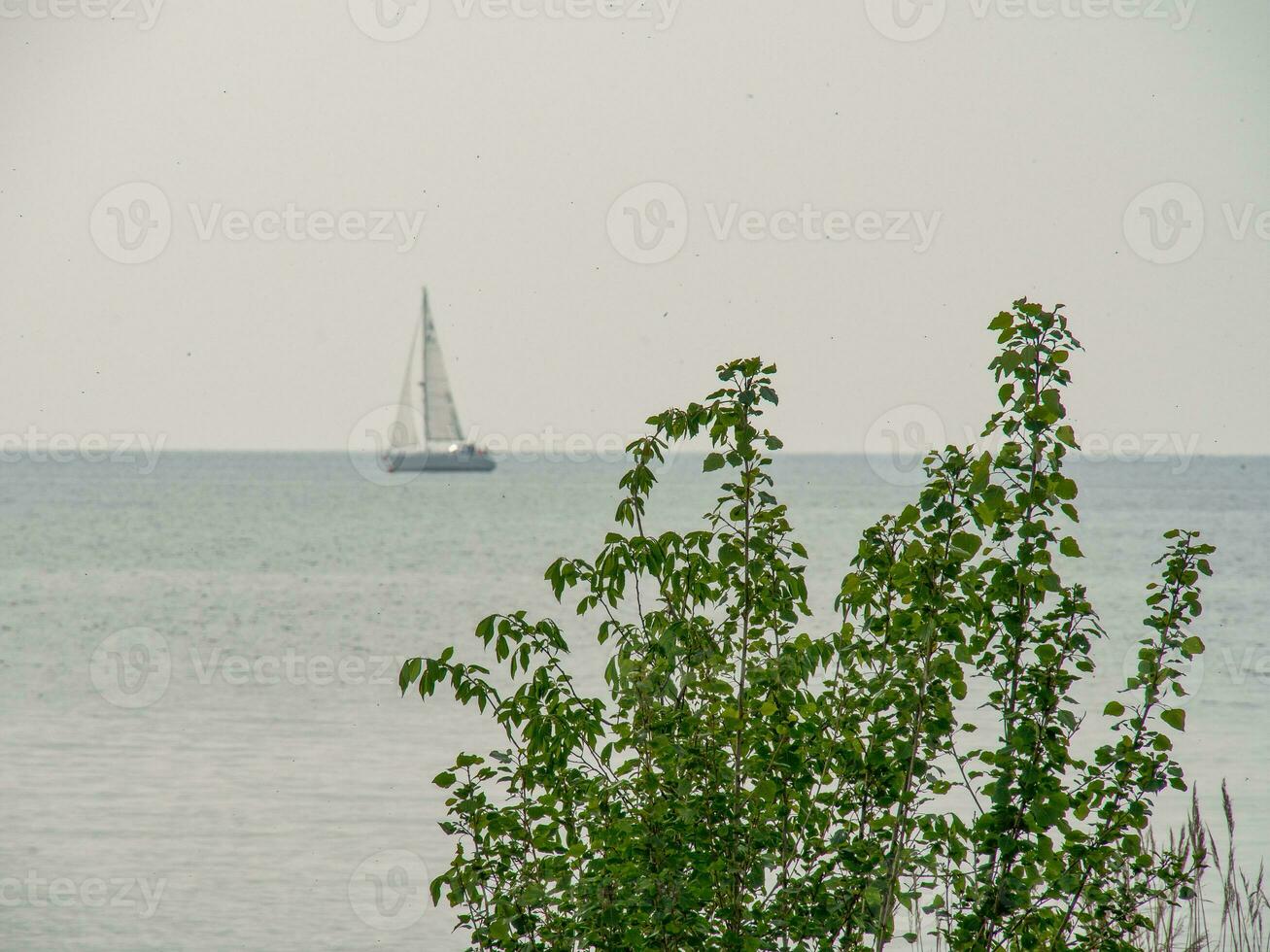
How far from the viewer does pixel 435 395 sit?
87000 millimetres

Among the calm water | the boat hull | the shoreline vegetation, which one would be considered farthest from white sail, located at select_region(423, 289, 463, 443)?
the shoreline vegetation

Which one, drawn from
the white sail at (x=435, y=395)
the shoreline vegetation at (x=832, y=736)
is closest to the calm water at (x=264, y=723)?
the shoreline vegetation at (x=832, y=736)

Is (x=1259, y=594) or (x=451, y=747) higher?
(x=1259, y=594)

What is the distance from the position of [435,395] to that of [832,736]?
3320 inches

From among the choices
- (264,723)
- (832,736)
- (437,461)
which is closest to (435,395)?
(437,461)

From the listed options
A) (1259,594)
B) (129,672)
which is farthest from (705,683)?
(1259,594)

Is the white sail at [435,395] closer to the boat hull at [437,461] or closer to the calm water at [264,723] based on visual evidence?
the boat hull at [437,461]

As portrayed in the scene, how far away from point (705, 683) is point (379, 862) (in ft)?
21.6

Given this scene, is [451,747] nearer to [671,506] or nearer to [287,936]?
[287,936]

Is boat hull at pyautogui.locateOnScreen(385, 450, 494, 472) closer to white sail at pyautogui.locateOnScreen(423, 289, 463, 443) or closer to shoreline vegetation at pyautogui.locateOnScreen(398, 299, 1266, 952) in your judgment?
white sail at pyautogui.locateOnScreen(423, 289, 463, 443)

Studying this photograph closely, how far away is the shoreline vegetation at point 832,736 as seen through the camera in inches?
134

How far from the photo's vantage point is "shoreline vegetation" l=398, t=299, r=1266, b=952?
341 cm

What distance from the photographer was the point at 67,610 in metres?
32.1

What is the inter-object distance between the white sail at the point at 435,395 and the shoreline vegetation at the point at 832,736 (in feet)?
264
